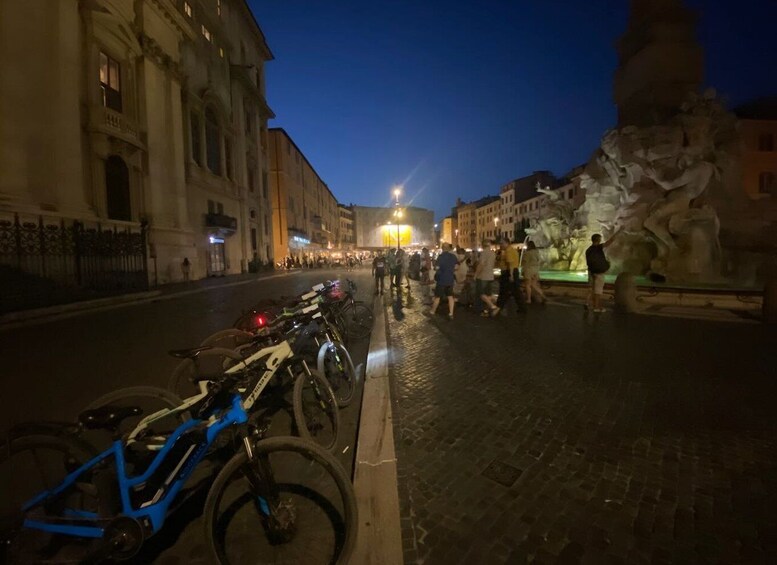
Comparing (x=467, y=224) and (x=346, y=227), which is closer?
(x=467, y=224)

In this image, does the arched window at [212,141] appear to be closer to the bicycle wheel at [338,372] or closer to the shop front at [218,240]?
the shop front at [218,240]

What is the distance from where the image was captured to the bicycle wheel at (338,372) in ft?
14.5

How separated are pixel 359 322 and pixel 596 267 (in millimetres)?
5765

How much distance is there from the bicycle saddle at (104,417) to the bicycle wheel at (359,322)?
536cm

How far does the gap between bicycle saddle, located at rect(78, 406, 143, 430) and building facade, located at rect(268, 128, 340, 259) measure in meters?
45.0

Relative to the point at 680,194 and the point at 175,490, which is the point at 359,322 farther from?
the point at 680,194

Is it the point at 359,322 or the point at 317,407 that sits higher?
the point at 359,322

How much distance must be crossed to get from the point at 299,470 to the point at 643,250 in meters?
16.4

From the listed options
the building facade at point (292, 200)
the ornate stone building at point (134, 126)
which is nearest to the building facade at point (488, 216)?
the building facade at point (292, 200)

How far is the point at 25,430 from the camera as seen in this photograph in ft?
7.16

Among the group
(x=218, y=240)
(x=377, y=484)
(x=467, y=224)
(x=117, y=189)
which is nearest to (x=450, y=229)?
(x=467, y=224)

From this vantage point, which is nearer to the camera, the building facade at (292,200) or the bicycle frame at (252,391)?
the bicycle frame at (252,391)

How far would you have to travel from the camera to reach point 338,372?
454 centimetres

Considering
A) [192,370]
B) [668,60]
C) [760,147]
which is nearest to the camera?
[192,370]
